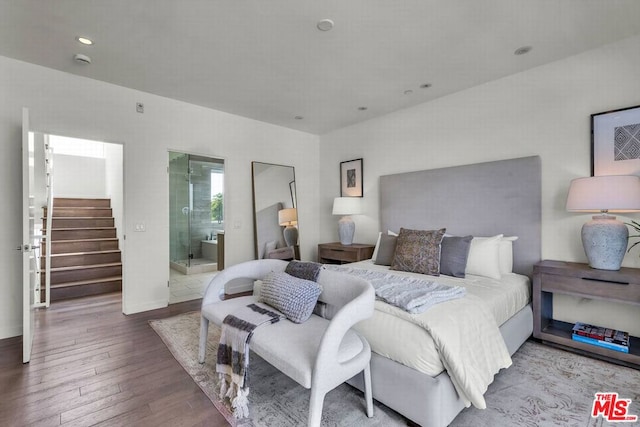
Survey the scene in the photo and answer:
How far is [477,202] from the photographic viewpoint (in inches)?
131

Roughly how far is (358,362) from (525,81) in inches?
131

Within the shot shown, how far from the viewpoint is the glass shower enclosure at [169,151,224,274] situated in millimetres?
4414

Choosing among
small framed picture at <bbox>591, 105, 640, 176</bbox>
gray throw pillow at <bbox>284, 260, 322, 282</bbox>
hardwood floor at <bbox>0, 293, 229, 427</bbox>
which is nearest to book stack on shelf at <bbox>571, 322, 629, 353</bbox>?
small framed picture at <bbox>591, 105, 640, 176</bbox>

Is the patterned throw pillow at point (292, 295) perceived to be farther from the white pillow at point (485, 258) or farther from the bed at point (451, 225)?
the white pillow at point (485, 258)

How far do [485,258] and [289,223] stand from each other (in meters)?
3.09

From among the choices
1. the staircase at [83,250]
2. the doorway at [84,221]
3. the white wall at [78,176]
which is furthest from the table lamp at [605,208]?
the white wall at [78,176]

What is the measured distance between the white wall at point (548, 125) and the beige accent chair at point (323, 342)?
2.40m

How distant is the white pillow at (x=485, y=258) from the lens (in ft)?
9.11

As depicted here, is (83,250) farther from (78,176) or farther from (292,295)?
(292,295)

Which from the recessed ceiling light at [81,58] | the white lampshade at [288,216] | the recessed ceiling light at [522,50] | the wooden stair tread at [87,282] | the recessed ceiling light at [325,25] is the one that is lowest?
the wooden stair tread at [87,282]

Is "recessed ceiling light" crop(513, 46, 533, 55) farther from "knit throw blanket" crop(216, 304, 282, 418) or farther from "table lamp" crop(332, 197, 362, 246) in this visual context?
"knit throw blanket" crop(216, 304, 282, 418)

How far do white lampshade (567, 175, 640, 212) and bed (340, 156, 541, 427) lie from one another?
0.51m

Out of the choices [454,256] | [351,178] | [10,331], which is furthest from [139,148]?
[454,256]

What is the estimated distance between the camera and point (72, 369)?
2250mm
